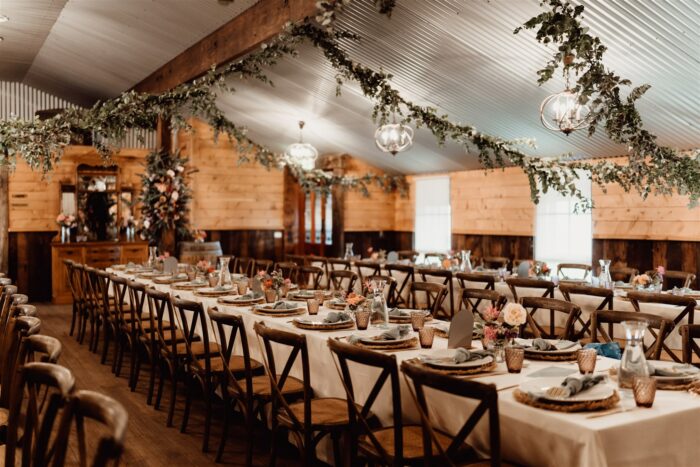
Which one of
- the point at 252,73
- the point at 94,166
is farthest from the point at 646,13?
the point at 94,166

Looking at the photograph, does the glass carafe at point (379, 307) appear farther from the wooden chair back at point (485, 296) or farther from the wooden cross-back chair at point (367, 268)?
the wooden cross-back chair at point (367, 268)

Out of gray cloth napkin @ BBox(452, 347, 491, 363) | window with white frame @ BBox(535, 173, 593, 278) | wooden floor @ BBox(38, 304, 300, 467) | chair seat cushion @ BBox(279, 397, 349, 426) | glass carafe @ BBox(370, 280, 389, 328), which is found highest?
window with white frame @ BBox(535, 173, 593, 278)

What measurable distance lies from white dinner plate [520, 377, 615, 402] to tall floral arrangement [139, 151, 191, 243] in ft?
28.0

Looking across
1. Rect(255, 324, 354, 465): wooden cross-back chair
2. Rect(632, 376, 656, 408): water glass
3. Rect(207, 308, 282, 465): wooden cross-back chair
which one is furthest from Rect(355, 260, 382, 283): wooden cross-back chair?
Rect(632, 376, 656, 408): water glass

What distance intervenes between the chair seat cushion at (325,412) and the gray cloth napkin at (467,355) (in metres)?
0.65

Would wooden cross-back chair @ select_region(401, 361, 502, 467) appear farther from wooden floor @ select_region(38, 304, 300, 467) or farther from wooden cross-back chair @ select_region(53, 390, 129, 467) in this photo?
wooden floor @ select_region(38, 304, 300, 467)

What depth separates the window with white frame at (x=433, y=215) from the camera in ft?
38.9

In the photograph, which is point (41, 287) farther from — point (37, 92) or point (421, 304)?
point (421, 304)

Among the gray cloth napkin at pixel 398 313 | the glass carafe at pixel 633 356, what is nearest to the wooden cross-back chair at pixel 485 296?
the gray cloth napkin at pixel 398 313

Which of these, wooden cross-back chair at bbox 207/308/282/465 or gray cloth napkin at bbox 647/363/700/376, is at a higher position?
gray cloth napkin at bbox 647/363/700/376

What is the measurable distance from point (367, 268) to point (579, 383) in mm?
5993

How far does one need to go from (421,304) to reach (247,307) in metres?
2.95

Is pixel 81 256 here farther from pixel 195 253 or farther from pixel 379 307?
pixel 379 307

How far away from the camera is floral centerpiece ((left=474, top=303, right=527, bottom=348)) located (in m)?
2.90
